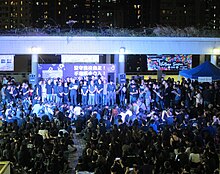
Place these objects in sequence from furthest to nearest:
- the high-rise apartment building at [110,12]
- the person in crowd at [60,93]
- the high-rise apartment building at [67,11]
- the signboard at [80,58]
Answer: the high-rise apartment building at [67,11] → the high-rise apartment building at [110,12] → the signboard at [80,58] → the person in crowd at [60,93]

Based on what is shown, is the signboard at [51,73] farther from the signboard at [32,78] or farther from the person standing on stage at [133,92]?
the person standing on stage at [133,92]

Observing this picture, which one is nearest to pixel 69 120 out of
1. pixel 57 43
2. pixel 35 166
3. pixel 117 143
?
pixel 117 143

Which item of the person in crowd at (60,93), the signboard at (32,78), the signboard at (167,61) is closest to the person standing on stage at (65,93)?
the person in crowd at (60,93)

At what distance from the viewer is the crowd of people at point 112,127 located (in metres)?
12.2

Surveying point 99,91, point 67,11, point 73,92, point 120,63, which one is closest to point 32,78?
point 73,92

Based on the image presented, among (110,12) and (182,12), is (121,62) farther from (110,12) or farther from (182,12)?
(110,12)

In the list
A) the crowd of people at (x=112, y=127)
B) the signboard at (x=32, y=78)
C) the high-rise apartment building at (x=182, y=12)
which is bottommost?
the crowd of people at (x=112, y=127)

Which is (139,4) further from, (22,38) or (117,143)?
(117,143)

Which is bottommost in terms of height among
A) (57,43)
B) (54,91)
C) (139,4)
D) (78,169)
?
(78,169)

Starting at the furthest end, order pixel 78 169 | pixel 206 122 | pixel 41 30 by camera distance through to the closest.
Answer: pixel 41 30 → pixel 206 122 → pixel 78 169

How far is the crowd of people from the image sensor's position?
479 inches

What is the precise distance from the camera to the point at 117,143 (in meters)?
13.4

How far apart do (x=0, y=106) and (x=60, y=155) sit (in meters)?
9.48

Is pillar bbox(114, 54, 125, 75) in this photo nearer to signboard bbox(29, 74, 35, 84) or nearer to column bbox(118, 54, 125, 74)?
column bbox(118, 54, 125, 74)
